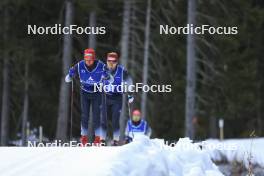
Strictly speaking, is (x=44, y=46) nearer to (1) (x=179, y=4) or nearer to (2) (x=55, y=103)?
(2) (x=55, y=103)

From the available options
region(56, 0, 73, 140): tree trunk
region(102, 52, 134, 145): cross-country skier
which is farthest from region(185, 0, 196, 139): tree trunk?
region(102, 52, 134, 145): cross-country skier

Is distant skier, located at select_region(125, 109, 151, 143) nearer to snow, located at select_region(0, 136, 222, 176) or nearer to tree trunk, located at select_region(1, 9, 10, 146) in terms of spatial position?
snow, located at select_region(0, 136, 222, 176)

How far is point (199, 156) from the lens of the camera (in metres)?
10.7

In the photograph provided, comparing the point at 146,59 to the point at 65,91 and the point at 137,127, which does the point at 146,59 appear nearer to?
the point at 65,91

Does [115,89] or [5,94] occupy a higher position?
[5,94]

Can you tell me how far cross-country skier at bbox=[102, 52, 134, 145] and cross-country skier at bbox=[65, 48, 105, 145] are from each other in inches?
7.3

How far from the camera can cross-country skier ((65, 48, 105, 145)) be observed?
1292 cm

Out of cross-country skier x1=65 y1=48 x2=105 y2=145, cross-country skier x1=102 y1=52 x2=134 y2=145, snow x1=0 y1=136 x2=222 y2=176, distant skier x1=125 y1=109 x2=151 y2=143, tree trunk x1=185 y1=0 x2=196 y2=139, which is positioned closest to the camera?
snow x1=0 y1=136 x2=222 y2=176

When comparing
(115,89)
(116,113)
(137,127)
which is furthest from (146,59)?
(115,89)

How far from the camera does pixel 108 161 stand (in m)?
8.18

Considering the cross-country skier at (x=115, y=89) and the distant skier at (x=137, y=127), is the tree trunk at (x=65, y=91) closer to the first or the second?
the distant skier at (x=137, y=127)

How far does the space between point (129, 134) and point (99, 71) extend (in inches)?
210

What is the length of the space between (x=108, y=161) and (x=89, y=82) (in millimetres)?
4998

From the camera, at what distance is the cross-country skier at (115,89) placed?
13250 mm
